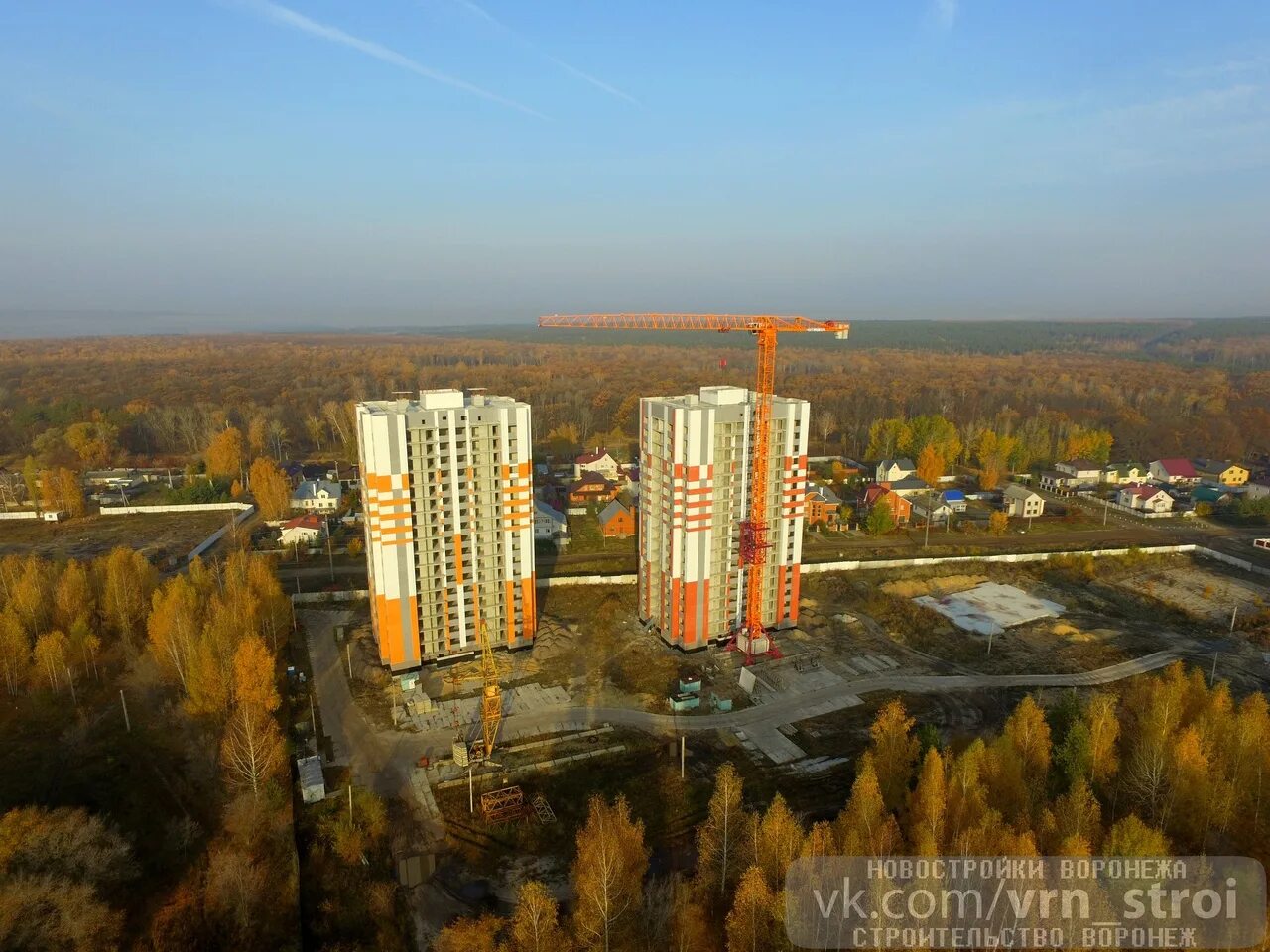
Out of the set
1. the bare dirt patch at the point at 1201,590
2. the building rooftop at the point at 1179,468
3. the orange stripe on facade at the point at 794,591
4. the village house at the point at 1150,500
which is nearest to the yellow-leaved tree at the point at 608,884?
the orange stripe on facade at the point at 794,591

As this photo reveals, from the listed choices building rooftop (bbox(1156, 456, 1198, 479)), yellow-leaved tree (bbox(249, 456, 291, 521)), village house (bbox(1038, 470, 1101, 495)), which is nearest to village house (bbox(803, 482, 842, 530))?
village house (bbox(1038, 470, 1101, 495))

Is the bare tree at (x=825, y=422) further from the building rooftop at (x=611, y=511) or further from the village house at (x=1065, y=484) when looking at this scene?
the building rooftop at (x=611, y=511)

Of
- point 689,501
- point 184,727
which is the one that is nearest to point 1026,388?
point 689,501

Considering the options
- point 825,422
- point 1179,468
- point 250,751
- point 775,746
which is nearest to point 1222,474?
point 1179,468

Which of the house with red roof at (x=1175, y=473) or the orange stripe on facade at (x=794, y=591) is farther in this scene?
the house with red roof at (x=1175, y=473)

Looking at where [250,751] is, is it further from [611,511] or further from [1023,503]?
[1023,503]
